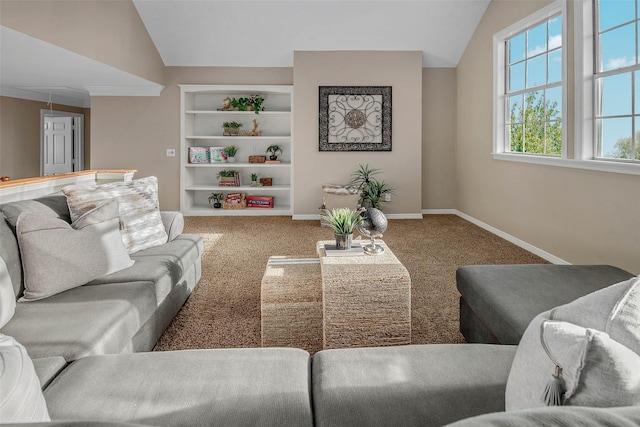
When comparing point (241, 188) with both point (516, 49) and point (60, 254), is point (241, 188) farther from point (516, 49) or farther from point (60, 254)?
point (60, 254)

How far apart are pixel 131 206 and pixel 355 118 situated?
4.62 meters

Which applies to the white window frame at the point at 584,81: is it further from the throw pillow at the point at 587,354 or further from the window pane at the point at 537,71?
the throw pillow at the point at 587,354

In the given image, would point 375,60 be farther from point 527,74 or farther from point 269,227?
point 269,227

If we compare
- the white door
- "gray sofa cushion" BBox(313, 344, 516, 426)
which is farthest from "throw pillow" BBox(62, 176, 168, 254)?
the white door

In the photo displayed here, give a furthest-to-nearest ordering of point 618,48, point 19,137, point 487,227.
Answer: point 19,137 → point 487,227 → point 618,48

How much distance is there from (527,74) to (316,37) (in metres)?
3.03

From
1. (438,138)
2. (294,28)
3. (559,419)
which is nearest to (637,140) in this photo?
(559,419)

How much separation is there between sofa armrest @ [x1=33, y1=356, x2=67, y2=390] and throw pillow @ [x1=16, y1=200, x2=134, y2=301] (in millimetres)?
717

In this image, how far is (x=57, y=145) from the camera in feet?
28.9

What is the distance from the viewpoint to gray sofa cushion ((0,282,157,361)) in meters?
1.69

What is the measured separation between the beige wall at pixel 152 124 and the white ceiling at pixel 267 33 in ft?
0.45

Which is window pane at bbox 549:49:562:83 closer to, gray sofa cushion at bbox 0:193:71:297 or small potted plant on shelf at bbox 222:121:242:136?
gray sofa cushion at bbox 0:193:71:297

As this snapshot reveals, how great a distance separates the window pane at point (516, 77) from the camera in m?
5.34

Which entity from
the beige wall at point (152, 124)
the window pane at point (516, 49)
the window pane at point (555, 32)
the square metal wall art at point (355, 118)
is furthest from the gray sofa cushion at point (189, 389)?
the beige wall at point (152, 124)
